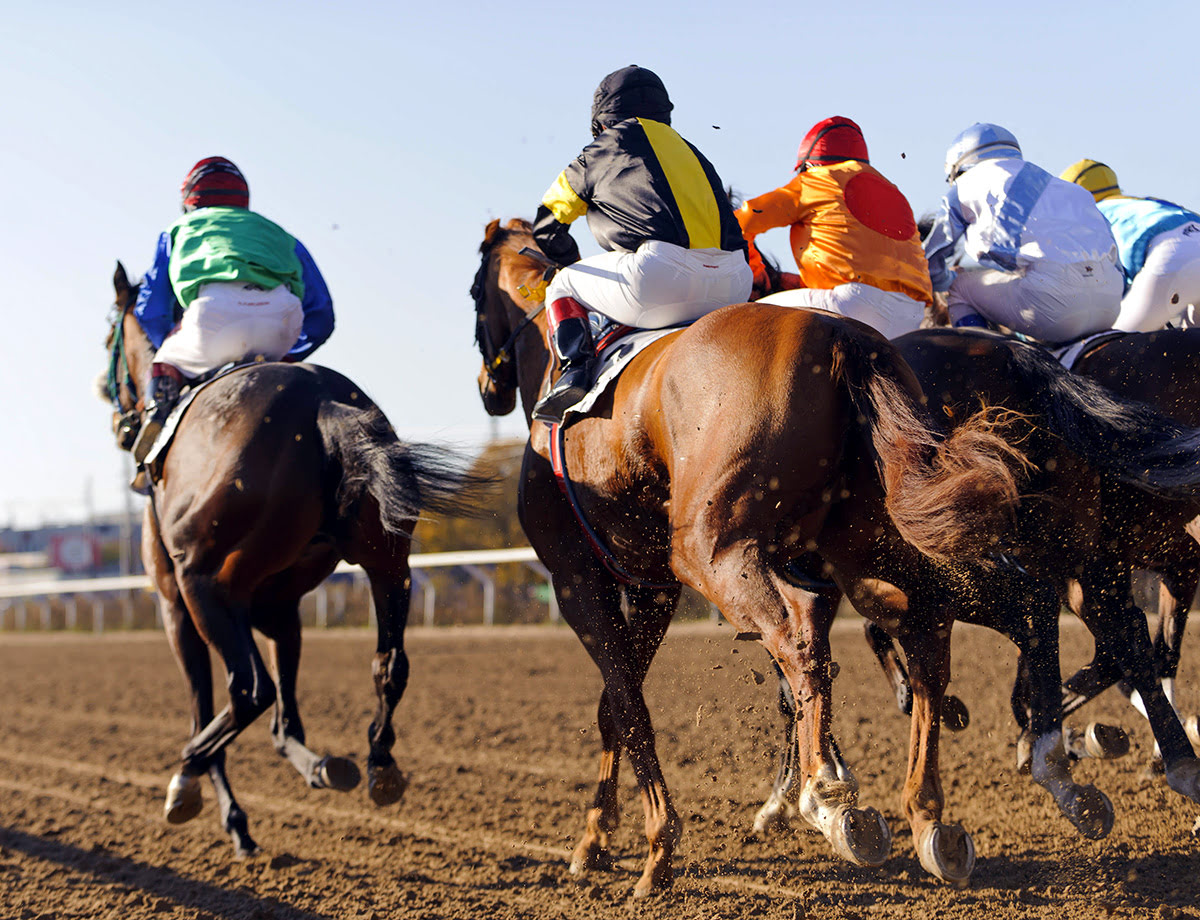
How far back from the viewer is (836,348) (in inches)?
120

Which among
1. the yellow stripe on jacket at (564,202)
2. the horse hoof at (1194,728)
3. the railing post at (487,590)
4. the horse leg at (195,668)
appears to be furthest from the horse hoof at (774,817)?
the railing post at (487,590)

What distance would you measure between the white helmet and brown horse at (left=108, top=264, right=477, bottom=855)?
2437mm

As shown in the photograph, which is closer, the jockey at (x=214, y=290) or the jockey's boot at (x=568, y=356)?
the jockey's boot at (x=568, y=356)

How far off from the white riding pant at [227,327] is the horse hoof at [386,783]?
1.93 metres

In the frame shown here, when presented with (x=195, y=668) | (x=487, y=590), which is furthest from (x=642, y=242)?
(x=487, y=590)

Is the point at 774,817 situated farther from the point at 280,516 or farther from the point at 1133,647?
the point at 280,516

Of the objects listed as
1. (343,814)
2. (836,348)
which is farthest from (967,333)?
(343,814)

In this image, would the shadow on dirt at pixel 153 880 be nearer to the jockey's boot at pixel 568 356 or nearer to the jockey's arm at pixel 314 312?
the jockey's boot at pixel 568 356

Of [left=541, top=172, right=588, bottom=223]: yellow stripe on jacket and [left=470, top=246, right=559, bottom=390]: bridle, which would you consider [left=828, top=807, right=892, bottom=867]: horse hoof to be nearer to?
[left=541, top=172, right=588, bottom=223]: yellow stripe on jacket

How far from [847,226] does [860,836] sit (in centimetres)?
232

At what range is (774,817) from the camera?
180 inches

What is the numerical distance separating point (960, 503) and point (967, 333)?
1.62 meters

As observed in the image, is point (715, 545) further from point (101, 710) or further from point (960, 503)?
point (101, 710)

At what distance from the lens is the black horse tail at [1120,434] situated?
3.62 metres
